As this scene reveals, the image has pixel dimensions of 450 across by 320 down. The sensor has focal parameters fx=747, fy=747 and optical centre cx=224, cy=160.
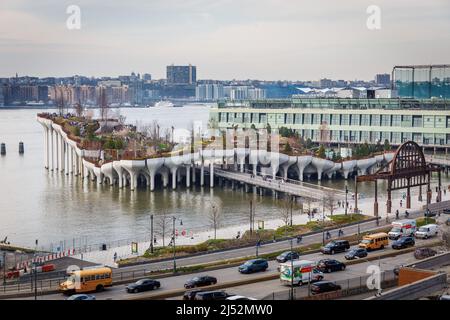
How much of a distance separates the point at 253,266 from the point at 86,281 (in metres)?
3.07

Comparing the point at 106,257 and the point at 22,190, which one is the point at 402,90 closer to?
the point at 22,190

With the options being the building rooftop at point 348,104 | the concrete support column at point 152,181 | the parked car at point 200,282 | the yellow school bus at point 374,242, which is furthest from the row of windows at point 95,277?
the building rooftop at point 348,104

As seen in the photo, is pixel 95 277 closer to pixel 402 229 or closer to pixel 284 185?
pixel 402 229

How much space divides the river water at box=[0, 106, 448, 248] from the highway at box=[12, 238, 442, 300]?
19.5 feet

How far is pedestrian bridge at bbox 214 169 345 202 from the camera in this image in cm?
2395

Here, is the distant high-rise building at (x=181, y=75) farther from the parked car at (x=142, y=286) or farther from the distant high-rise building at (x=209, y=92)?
the parked car at (x=142, y=286)

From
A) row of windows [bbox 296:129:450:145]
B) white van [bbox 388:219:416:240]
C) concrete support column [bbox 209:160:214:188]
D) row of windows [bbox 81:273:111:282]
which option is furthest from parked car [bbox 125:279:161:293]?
row of windows [bbox 296:129:450:145]

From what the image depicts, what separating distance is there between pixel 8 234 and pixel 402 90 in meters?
35.7

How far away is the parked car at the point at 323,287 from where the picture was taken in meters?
11.3

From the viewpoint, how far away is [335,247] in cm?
1507

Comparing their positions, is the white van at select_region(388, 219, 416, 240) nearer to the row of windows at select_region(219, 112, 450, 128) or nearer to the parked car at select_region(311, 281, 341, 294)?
the parked car at select_region(311, 281, 341, 294)

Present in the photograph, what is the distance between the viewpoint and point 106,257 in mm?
15250

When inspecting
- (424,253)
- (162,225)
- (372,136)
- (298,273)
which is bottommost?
(162,225)

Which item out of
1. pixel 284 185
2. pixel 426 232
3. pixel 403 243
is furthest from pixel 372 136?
pixel 403 243
